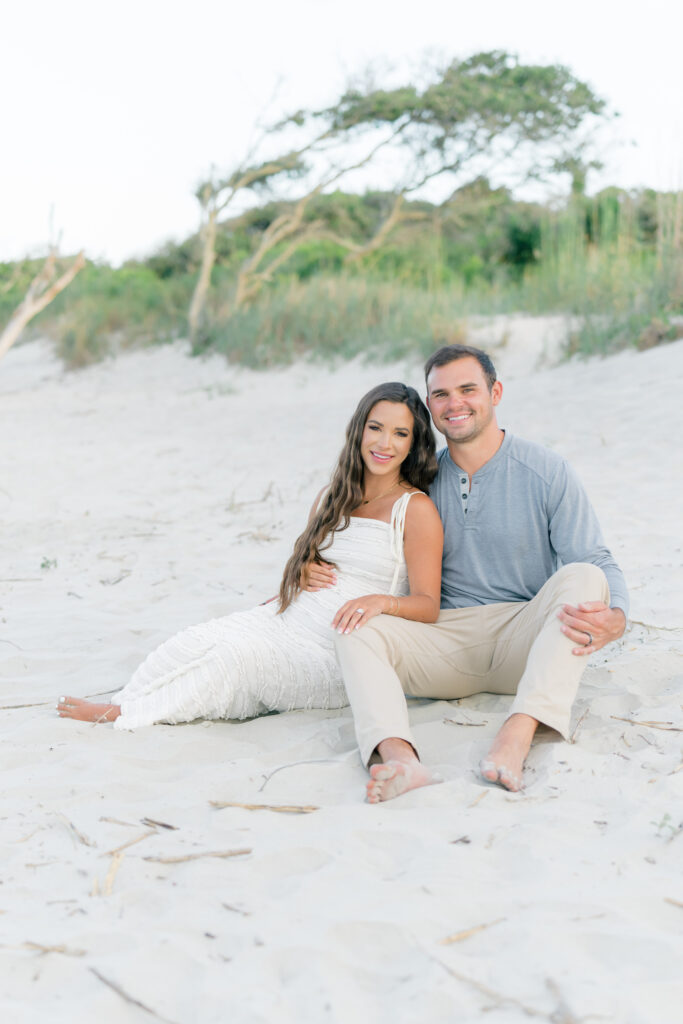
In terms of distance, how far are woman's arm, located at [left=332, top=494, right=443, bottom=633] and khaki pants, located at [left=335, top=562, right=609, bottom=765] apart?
0.05 meters

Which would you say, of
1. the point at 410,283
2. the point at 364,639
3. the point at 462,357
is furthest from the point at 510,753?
the point at 410,283

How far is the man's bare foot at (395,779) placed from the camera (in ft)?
7.80

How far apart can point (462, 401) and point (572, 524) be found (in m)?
0.57

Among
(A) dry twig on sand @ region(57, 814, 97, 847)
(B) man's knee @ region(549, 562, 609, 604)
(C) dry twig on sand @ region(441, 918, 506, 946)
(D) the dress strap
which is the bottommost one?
(A) dry twig on sand @ region(57, 814, 97, 847)

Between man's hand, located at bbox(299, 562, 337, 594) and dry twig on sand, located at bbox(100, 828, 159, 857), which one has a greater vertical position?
man's hand, located at bbox(299, 562, 337, 594)

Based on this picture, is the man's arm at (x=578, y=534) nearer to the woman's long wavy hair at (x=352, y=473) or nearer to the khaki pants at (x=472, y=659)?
the khaki pants at (x=472, y=659)

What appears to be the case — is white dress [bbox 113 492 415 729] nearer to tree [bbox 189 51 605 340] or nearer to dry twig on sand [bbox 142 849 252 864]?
dry twig on sand [bbox 142 849 252 864]

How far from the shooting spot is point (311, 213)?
61.3 feet

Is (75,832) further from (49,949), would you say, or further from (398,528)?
(398,528)

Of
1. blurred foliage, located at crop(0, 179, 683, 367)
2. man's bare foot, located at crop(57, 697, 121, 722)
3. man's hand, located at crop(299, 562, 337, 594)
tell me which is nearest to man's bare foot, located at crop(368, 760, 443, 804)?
man's hand, located at crop(299, 562, 337, 594)

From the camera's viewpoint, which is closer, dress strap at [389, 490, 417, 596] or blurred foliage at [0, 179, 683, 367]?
dress strap at [389, 490, 417, 596]

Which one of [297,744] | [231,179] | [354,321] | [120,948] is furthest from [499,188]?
[120,948]

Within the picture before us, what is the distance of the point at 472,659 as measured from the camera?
3.10 metres

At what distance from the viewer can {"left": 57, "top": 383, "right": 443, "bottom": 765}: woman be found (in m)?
3.08
